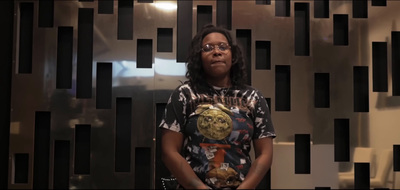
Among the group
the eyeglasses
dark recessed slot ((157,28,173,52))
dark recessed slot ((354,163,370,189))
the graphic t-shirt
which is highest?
dark recessed slot ((157,28,173,52))

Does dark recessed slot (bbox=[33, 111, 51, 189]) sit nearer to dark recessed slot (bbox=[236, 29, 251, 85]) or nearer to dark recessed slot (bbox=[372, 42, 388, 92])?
dark recessed slot (bbox=[236, 29, 251, 85])

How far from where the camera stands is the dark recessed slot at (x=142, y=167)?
2.70m

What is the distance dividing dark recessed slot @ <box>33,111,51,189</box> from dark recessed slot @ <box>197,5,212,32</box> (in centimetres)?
112

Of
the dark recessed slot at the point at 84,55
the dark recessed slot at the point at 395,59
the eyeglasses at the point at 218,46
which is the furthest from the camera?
the dark recessed slot at the point at 395,59

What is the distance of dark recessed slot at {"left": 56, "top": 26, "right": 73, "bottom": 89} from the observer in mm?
2732

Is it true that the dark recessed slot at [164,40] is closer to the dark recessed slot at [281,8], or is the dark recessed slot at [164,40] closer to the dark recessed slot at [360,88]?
the dark recessed slot at [281,8]

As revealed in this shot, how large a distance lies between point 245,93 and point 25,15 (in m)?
1.59

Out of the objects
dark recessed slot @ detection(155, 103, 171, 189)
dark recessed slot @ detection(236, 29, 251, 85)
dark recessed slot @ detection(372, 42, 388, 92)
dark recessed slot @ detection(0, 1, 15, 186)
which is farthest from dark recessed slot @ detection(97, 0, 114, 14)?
dark recessed slot @ detection(372, 42, 388, 92)

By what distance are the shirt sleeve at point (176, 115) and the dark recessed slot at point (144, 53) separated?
0.85 metres

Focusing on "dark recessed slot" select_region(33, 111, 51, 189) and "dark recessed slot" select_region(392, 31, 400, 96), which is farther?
"dark recessed slot" select_region(392, 31, 400, 96)

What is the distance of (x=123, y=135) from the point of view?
2.72 metres

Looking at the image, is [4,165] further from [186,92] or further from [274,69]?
[274,69]

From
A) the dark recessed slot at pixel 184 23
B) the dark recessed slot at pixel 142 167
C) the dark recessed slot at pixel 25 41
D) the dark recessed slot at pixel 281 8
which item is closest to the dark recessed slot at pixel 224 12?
the dark recessed slot at pixel 184 23

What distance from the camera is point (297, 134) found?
9.00 feet
